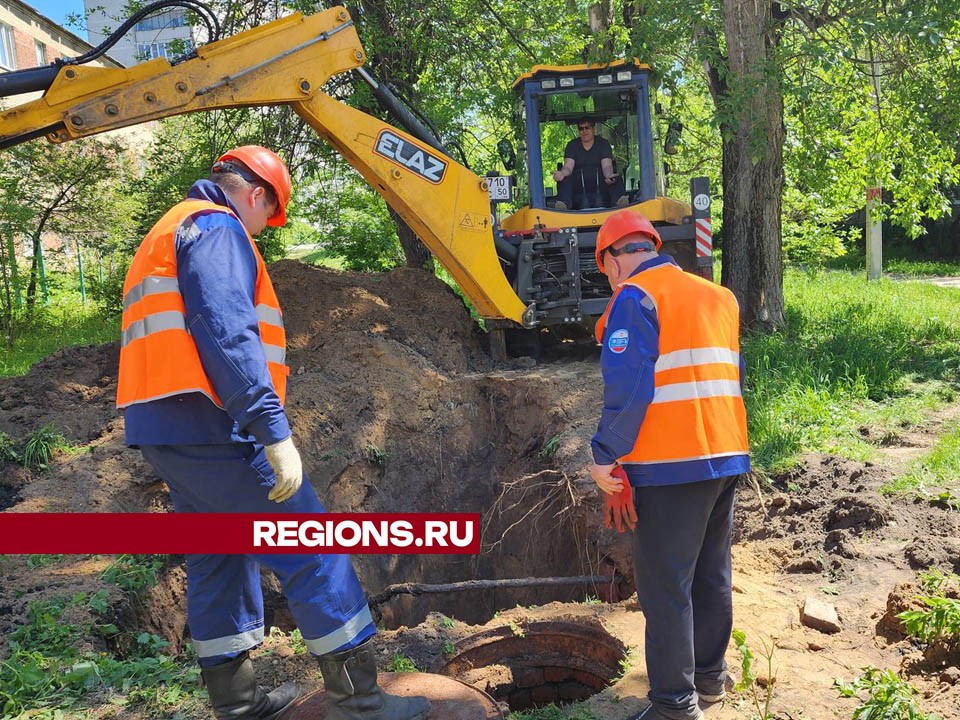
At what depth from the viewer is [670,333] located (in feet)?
9.89

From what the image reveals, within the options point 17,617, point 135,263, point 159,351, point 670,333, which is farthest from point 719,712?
point 17,617

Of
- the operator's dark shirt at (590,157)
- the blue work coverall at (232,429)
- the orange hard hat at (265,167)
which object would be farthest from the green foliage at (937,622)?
the operator's dark shirt at (590,157)

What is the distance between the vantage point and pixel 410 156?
7.05 metres

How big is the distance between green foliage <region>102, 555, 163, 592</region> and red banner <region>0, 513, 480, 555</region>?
0.21ft

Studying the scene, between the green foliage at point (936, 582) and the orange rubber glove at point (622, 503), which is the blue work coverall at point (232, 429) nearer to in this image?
the orange rubber glove at point (622, 503)

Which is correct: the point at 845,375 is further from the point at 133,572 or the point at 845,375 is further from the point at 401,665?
the point at 133,572

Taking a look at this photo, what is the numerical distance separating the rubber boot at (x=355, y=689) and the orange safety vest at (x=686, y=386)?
119 centimetres

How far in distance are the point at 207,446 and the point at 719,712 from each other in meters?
2.21

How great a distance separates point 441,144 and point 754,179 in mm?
3996

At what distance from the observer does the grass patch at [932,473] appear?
5500mm

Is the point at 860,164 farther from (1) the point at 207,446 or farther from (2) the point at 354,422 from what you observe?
(1) the point at 207,446

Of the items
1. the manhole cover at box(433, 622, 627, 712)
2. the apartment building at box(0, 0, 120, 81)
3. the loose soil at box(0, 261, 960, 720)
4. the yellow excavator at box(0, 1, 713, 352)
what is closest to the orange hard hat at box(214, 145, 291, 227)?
the loose soil at box(0, 261, 960, 720)

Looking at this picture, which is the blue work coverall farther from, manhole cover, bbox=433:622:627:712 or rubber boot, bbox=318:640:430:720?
manhole cover, bbox=433:622:627:712

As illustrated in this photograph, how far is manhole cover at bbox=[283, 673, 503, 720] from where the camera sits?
3.15 metres
